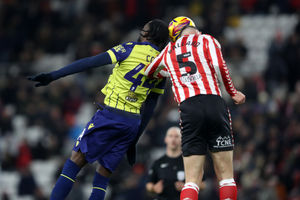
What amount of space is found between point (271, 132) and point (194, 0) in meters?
6.09

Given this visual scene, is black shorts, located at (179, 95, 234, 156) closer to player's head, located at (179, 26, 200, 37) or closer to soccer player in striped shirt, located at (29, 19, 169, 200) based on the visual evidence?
player's head, located at (179, 26, 200, 37)

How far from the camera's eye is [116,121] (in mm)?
6559

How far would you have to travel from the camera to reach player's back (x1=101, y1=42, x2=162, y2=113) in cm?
652

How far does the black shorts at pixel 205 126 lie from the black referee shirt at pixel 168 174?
2.01 metres

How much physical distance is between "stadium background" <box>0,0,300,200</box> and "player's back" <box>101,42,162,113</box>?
443cm

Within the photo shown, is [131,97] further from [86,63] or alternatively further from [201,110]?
[201,110]

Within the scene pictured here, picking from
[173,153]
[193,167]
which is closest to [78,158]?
[193,167]

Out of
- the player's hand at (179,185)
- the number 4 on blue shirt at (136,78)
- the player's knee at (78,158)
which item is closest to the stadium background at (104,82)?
the player's hand at (179,185)

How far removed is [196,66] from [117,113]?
116 cm

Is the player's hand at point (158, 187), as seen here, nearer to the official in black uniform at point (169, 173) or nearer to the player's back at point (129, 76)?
the official in black uniform at point (169, 173)

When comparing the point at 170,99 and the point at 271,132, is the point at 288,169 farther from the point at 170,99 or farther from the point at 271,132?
→ the point at 170,99

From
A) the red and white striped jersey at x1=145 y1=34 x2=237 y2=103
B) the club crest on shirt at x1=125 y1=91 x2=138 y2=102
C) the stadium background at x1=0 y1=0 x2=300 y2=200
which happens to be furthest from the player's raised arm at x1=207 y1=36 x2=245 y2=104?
the stadium background at x1=0 y1=0 x2=300 y2=200

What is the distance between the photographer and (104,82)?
49.6ft

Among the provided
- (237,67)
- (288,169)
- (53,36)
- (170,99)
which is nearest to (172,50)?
(288,169)
